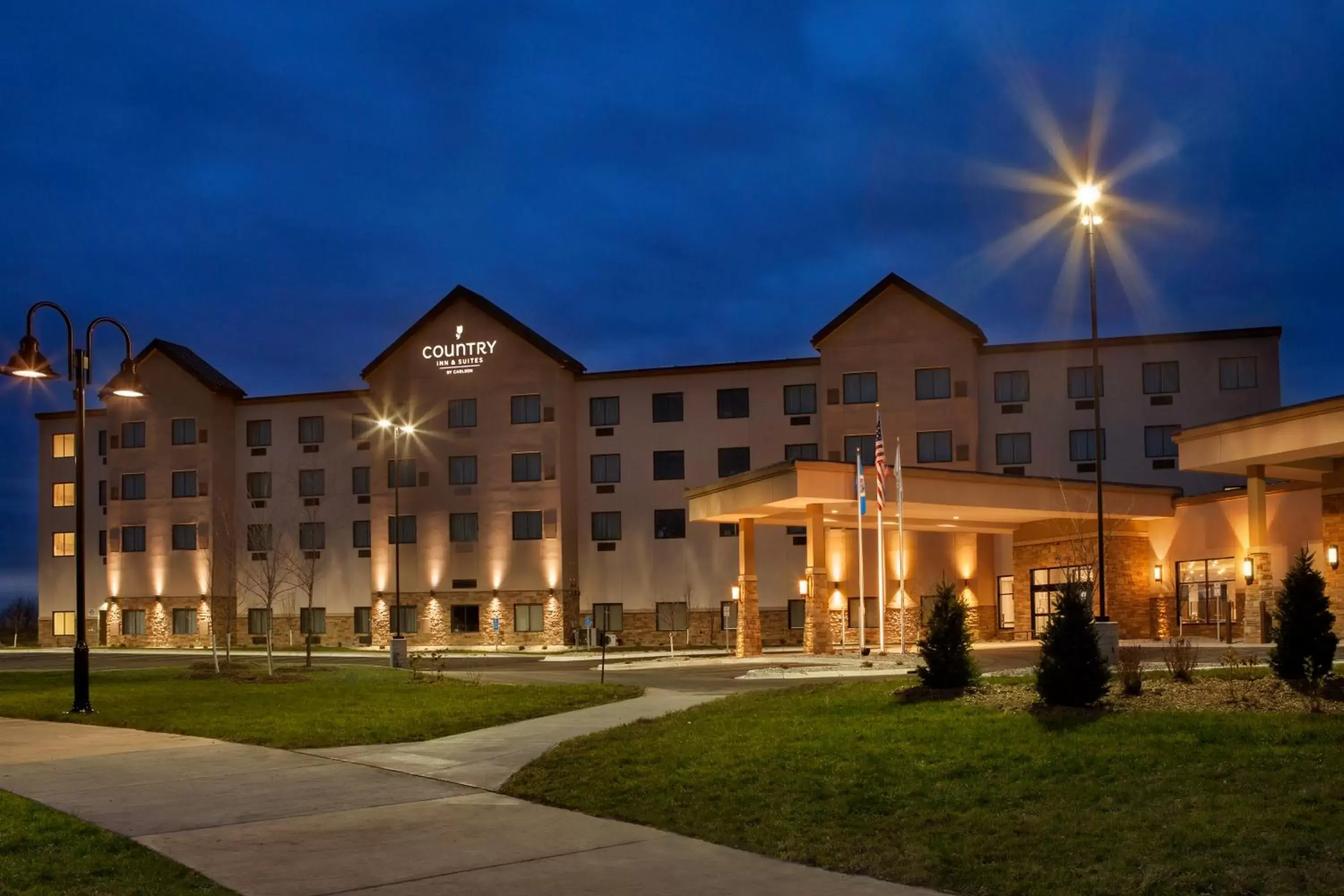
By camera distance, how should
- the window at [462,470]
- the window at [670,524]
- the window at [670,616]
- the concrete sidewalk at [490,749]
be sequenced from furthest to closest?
the window at [462,470] < the window at [670,524] < the window at [670,616] < the concrete sidewalk at [490,749]

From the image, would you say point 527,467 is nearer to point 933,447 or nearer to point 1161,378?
point 933,447

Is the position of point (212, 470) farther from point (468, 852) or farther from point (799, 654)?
point (468, 852)

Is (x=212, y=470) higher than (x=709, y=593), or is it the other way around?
(x=212, y=470)

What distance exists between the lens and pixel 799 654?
4453 centimetres

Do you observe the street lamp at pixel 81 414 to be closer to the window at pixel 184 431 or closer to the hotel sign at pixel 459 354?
the hotel sign at pixel 459 354

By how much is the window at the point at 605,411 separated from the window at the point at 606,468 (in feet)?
5.32

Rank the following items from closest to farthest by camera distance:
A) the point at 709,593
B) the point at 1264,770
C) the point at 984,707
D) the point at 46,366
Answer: the point at 1264,770 → the point at 984,707 → the point at 46,366 → the point at 709,593

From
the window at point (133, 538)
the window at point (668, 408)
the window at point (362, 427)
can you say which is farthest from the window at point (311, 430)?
the window at point (668, 408)

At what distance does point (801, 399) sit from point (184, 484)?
→ 114ft

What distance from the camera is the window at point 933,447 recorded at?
57.1 m

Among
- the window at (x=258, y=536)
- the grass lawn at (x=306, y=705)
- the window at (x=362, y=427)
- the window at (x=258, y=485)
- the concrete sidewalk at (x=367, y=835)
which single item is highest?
the window at (x=362, y=427)

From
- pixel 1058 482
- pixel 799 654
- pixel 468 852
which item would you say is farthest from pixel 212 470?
pixel 468 852

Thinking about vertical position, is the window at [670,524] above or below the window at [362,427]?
below

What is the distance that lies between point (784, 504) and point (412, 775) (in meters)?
27.7
